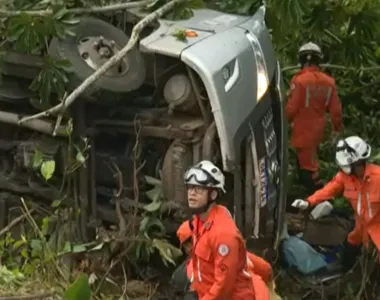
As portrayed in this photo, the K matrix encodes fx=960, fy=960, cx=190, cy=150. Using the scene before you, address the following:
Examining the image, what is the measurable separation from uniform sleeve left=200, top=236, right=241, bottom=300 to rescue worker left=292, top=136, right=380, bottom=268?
1.55 meters

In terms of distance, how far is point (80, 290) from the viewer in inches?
213

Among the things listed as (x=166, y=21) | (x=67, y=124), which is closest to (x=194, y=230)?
(x=67, y=124)

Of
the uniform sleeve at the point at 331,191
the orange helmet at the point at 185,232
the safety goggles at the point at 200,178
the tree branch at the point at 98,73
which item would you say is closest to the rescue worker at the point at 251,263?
the orange helmet at the point at 185,232

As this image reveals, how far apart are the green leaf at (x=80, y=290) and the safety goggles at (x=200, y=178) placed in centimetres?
86

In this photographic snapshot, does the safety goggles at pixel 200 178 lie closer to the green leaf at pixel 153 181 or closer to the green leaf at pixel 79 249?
the green leaf at pixel 153 181

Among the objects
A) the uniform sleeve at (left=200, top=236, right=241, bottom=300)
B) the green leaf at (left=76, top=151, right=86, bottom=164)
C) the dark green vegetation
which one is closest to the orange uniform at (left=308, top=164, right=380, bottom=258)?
the dark green vegetation

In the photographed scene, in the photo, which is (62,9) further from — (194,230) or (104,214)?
(194,230)

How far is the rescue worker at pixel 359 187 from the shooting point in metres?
6.18

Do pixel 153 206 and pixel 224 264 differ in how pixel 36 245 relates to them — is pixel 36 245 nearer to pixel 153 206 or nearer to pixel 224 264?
pixel 153 206

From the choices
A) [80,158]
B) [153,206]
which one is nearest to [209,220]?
[153,206]

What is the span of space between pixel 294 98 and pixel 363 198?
82.0 inches

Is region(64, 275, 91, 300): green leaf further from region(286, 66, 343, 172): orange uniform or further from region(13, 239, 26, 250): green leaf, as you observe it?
region(286, 66, 343, 172): orange uniform

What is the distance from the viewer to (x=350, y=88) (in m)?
9.41

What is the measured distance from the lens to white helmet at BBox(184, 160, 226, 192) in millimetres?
5086
